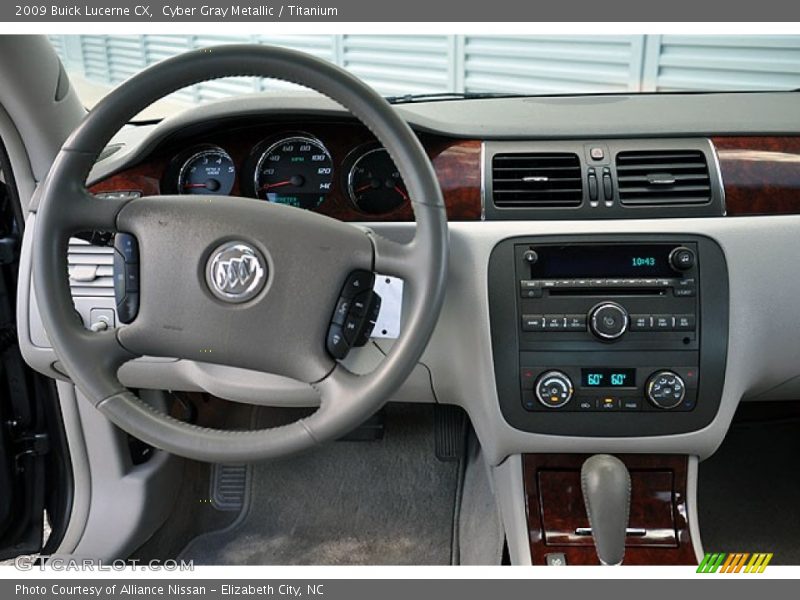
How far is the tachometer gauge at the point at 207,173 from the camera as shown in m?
1.45

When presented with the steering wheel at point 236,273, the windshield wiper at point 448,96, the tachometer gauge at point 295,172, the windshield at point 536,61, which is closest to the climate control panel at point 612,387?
the steering wheel at point 236,273

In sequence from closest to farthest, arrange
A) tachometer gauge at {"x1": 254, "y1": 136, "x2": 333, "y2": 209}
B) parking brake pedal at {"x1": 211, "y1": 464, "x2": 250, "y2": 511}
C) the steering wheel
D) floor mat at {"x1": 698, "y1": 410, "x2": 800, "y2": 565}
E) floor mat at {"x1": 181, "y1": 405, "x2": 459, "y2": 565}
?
1. the steering wheel
2. tachometer gauge at {"x1": 254, "y1": 136, "x2": 333, "y2": 209}
3. floor mat at {"x1": 698, "y1": 410, "x2": 800, "y2": 565}
4. floor mat at {"x1": 181, "y1": 405, "x2": 459, "y2": 565}
5. parking brake pedal at {"x1": 211, "y1": 464, "x2": 250, "y2": 511}

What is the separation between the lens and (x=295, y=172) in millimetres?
1432

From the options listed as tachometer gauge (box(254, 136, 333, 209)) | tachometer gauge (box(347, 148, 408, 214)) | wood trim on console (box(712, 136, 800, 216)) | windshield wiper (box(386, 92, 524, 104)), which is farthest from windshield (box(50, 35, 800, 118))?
wood trim on console (box(712, 136, 800, 216))

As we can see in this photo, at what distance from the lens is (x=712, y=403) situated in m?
1.37

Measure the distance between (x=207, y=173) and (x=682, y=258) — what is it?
2.96ft

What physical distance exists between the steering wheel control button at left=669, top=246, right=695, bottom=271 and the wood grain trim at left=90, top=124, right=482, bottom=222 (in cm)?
35

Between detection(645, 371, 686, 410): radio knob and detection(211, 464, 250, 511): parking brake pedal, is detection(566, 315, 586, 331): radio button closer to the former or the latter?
detection(645, 371, 686, 410): radio knob

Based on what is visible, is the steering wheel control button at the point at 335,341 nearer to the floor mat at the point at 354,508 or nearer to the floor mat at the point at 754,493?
the floor mat at the point at 354,508

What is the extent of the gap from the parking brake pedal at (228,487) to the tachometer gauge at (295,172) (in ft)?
2.96

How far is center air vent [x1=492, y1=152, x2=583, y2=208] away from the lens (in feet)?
4.46

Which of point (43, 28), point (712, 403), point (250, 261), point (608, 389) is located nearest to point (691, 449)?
point (712, 403)

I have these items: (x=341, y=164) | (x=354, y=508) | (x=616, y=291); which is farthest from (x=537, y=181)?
(x=354, y=508)

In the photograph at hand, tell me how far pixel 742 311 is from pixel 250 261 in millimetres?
881
